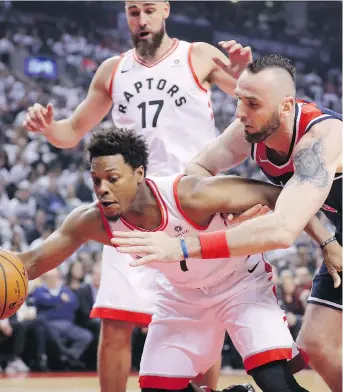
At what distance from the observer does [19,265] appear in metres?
3.86

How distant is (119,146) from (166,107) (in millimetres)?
1057

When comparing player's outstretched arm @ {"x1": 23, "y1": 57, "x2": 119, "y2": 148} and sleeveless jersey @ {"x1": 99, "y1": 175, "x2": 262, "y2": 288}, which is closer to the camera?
sleeveless jersey @ {"x1": 99, "y1": 175, "x2": 262, "y2": 288}

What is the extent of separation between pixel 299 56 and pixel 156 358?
17286mm

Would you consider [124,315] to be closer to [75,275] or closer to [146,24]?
[146,24]

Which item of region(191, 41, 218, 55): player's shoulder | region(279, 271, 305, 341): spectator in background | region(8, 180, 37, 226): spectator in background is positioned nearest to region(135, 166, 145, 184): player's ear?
region(191, 41, 218, 55): player's shoulder

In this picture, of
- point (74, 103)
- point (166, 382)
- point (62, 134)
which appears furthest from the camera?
point (74, 103)

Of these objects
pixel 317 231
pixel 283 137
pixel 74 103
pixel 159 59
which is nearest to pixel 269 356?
pixel 317 231

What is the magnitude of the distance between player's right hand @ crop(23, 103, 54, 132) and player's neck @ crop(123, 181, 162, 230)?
1.29 meters

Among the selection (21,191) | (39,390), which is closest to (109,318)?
(39,390)

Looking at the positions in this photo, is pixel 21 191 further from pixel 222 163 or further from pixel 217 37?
pixel 217 37

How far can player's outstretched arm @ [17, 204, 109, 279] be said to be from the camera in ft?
13.1

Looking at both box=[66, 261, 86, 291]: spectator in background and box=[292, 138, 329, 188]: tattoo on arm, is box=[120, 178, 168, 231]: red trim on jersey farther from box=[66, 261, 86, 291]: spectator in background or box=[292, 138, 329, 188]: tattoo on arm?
box=[66, 261, 86, 291]: spectator in background

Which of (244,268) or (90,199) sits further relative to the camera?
(90,199)

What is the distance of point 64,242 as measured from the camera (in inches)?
160
